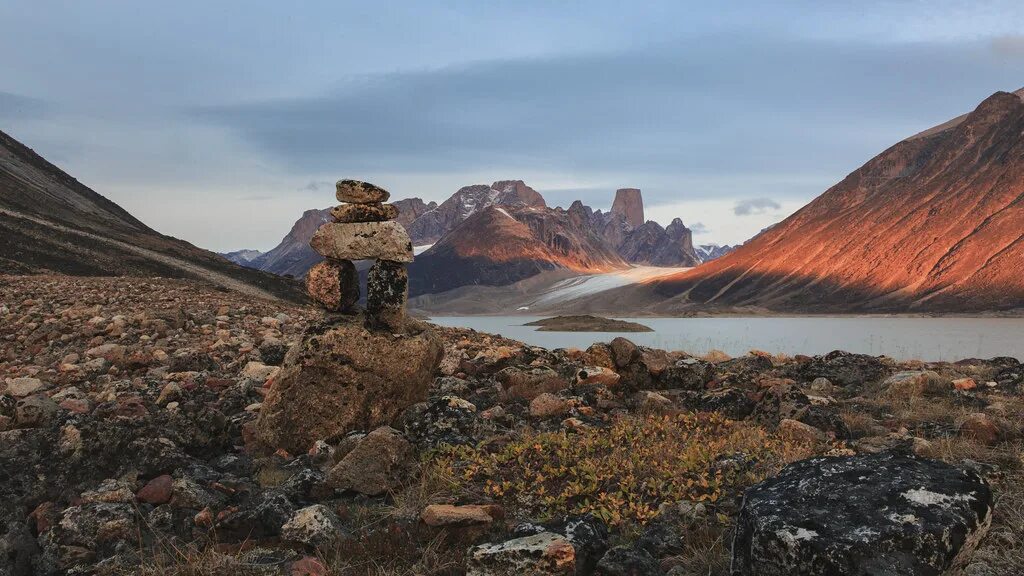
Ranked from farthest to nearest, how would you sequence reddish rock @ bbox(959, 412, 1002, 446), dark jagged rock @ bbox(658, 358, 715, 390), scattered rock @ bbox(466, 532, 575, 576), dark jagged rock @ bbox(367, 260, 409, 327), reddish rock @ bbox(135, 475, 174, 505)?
dark jagged rock @ bbox(658, 358, 715, 390), dark jagged rock @ bbox(367, 260, 409, 327), reddish rock @ bbox(959, 412, 1002, 446), reddish rock @ bbox(135, 475, 174, 505), scattered rock @ bbox(466, 532, 575, 576)

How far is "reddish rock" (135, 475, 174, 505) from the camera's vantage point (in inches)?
317

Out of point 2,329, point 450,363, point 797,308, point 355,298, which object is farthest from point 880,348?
point 797,308

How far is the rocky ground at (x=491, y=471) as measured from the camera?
609 centimetres

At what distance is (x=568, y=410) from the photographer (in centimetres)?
1220

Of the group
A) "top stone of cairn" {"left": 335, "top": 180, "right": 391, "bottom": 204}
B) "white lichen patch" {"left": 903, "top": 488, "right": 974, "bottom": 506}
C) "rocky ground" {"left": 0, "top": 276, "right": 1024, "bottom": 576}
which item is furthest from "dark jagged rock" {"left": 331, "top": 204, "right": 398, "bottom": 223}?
"white lichen patch" {"left": 903, "top": 488, "right": 974, "bottom": 506}

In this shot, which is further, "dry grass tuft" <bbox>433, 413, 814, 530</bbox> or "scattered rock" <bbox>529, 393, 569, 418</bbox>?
"scattered rock" <bbox>529, 393, 569, 418</bbox>

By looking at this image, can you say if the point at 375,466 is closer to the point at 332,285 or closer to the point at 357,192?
the point at 332,285

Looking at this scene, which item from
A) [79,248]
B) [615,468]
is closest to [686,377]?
[615,468]

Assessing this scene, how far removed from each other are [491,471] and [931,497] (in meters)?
5.01

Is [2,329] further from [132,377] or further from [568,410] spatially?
[568,410]

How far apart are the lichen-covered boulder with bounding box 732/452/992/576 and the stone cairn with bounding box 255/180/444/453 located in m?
7.46

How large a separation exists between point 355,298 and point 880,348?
55931mm

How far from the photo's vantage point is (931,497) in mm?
5340

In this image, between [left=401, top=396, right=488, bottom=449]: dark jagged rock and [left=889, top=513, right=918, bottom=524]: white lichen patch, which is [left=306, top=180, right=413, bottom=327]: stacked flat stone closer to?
[left=401, top=396, right=488, bottom=449]: dark jagged rock
